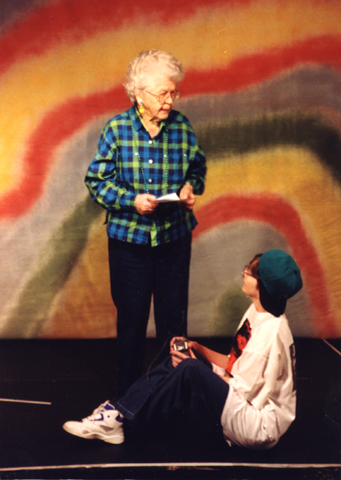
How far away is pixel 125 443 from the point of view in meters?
2.37

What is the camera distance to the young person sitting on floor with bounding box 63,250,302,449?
2.13 metres

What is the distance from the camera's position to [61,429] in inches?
98.7

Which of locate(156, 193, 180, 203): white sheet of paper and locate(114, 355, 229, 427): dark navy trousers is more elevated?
locate(156, 193, 180, 203): white sheet of paper

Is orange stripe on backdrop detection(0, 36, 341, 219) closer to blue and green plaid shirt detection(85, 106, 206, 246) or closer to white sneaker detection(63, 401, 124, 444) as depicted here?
blue and green plaid shirt detection(85, 106, 206, 246)

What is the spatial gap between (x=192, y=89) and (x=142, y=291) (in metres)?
1.59

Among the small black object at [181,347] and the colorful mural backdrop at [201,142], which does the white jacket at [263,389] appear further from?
the colorful mural backdrop at [201,142]

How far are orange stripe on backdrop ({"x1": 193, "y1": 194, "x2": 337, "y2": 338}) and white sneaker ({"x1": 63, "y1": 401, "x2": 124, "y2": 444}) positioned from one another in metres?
1.61

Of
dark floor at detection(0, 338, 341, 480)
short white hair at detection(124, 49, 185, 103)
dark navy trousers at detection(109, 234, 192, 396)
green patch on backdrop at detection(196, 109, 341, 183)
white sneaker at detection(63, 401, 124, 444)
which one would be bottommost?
dark floor at detection(0, 338, 341, 480)

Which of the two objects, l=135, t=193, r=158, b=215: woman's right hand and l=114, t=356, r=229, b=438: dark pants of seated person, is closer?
l=114, t=356, r=229, b=438: dark pants of seated person

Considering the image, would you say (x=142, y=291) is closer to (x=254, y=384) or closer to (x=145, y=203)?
(x=145, y=203)

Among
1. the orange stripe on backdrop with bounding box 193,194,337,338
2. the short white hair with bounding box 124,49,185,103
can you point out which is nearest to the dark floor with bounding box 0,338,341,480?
the orange stripe on backdrop with bounding box 193,194,337,338

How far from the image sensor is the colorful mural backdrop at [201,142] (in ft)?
11.1

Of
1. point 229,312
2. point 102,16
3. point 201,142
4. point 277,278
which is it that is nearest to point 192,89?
point 201,142

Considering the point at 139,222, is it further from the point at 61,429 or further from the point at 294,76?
the point at 294,76
